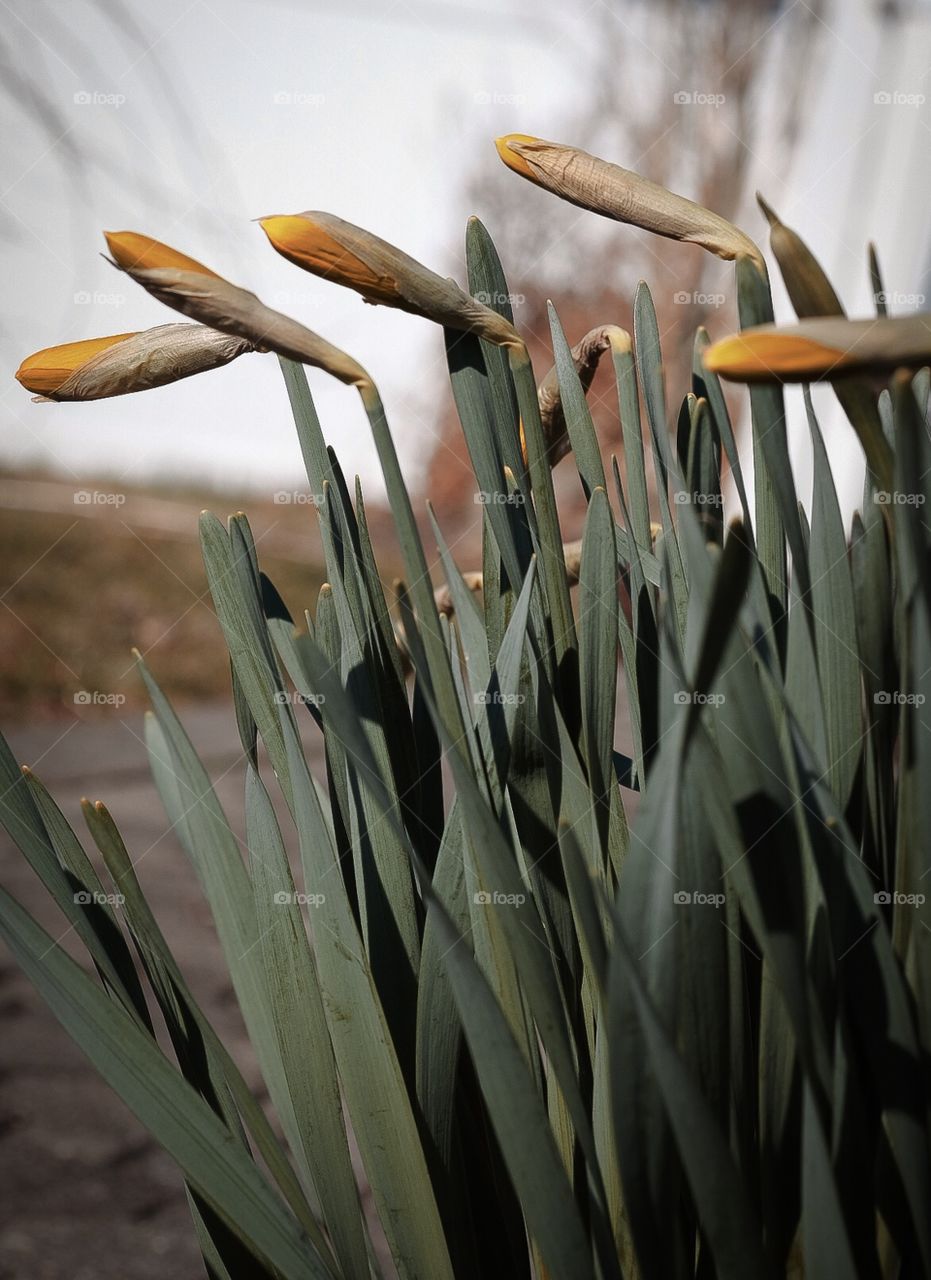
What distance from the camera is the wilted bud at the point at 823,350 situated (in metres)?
0.21

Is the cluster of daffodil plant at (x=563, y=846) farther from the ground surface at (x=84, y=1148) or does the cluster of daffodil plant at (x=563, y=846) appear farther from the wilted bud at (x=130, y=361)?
the ground surface at (x=84, y=1148)

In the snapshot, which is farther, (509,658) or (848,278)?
(848,278)

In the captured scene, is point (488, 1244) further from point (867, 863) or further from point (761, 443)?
point (761, 443)

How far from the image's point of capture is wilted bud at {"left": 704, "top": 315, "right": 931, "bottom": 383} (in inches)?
8.1

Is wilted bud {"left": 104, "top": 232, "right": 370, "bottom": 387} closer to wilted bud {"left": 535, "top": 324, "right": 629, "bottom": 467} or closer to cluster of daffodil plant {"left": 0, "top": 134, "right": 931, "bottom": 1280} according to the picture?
cluster of daffodil plant {"left": 0, "top": 134, "right": 931, "bottom": 1280}

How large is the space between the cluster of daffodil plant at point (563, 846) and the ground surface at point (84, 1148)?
1.32 ft

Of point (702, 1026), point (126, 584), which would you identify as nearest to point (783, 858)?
point (702, 1026)

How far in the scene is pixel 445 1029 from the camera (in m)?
0.32

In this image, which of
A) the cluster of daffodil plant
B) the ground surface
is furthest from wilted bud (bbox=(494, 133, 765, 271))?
the ground surface

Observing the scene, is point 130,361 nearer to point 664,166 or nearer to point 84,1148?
point 84,1148

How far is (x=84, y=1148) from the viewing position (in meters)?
0.99

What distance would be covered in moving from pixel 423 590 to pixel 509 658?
6 centimetres

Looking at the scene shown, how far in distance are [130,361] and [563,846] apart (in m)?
0.20

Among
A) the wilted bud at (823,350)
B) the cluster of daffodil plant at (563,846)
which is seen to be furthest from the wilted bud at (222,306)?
the wilted bud at (823,350)
